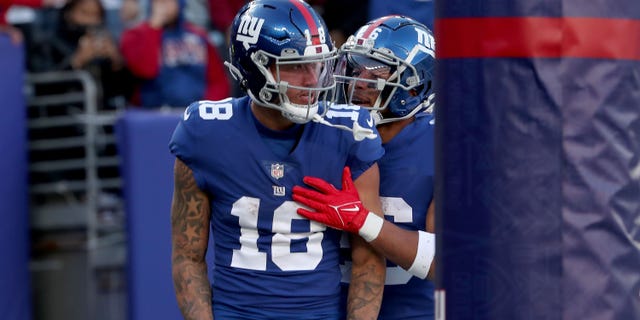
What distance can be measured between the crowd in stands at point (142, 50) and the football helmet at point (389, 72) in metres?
2.97

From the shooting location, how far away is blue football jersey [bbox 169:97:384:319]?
2980mm

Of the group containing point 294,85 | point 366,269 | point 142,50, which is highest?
point 142,50

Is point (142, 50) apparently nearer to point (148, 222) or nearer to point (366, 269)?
point (148, 222)

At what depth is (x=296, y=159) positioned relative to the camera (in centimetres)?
299

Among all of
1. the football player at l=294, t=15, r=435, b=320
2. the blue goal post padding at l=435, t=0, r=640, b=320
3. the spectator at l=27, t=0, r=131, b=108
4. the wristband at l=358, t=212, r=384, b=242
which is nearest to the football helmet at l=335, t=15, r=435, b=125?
the football player at l=294, t=15, r=435, b=320

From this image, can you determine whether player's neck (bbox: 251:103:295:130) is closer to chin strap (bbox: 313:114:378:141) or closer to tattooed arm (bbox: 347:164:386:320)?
chin strap (bbox: 313:114:378:141)

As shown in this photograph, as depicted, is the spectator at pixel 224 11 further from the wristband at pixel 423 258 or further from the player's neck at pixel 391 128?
the wristband at pixel 423 258

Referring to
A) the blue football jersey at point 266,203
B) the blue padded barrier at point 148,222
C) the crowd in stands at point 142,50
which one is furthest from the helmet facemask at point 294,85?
the crowd in stands at point 142,50

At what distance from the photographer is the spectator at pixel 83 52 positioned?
657 cm

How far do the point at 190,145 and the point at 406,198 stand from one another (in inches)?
27.5

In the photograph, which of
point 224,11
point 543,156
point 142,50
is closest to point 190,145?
point 543,156

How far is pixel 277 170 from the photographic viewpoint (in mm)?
2986

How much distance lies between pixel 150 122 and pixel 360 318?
273 centimetres

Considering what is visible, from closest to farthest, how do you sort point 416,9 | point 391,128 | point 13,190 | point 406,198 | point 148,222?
1. point 406,198
2. point 391,128
3. point 416,9
4. point 148,222
5. point 13,190
